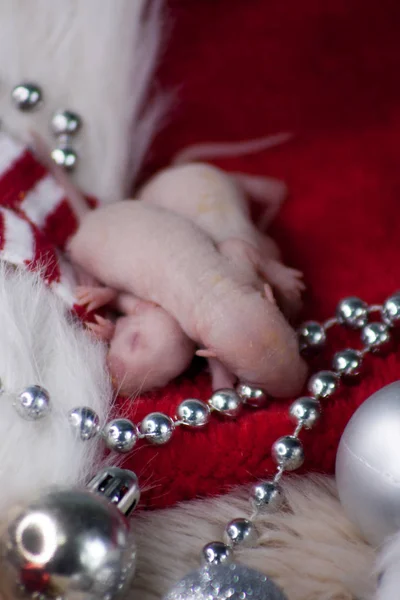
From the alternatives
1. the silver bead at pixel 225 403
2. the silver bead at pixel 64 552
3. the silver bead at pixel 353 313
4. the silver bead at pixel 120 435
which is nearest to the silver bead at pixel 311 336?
the silver bead at pixel 353 313

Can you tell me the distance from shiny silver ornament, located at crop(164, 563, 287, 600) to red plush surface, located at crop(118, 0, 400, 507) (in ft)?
1.79

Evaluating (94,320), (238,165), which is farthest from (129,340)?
(238,165)

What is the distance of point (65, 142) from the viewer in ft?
3.44

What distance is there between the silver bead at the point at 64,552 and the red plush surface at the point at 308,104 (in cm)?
57

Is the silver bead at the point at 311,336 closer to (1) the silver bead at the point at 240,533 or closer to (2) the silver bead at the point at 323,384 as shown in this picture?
(2) the silver bead at the point at 323,384

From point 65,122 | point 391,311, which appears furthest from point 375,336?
point 65,122

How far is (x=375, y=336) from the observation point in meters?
0.89

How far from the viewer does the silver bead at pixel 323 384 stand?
82 centimetres

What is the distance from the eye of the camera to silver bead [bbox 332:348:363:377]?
857 mm

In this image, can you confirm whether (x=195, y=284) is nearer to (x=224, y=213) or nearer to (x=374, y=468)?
(x=224, y=213)

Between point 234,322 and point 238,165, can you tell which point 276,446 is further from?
point 238,165

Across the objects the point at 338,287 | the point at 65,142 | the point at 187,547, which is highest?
the point at 65,142

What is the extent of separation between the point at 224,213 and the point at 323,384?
29 cm

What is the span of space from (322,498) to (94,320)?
346mm
